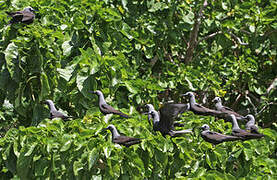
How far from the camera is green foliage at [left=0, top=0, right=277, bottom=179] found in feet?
8.36

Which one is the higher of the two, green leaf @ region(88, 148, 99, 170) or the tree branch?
the tree branch

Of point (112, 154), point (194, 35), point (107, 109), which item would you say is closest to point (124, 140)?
point (112, 154)

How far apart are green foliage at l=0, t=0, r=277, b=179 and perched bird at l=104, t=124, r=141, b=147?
79mm

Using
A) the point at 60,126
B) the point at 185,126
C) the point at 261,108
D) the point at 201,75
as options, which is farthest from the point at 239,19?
the point at 60,126

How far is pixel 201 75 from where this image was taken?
4250 millimetres

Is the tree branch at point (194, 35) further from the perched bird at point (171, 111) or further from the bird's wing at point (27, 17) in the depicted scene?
the perched bird at point (171, 111)

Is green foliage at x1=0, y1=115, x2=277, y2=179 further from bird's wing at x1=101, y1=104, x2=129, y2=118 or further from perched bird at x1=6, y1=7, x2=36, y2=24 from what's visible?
perched bird at x1=6, y1=7, x2=36, y2=24

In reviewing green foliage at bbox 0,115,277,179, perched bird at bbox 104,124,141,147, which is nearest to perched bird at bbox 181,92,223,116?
green foliage at bbox 0,115,277,179

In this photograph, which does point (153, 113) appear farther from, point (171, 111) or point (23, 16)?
point (23, 16)

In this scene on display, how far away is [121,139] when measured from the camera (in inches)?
92.2

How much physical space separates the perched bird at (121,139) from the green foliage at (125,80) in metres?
0.08

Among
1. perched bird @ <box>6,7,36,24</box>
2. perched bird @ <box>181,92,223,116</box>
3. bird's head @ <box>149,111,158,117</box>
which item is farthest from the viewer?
perched bird @ <box>6,7,36,24</box>

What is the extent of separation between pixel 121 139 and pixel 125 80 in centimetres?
105

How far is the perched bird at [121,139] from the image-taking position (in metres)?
2.28
